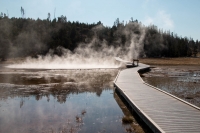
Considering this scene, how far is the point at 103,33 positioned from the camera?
94312mm

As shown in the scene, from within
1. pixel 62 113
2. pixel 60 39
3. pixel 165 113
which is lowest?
pixel 62 113

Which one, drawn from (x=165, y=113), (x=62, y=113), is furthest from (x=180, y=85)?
(x=62, y=113)

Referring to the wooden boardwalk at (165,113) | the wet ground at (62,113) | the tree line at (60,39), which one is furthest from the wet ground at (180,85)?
the tree line at (60,39)

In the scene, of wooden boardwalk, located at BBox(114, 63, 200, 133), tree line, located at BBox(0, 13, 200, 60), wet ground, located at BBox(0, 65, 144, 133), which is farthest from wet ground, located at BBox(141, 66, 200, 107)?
tree line, located at BBox(0, 13, 200, 60)

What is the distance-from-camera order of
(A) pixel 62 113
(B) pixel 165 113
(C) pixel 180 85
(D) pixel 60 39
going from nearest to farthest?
(B) pixel 165 113 → (A) pixel 62 113 → (C) pixel 180 85 → (D) pixel 60 39

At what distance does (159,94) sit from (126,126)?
4257 mm

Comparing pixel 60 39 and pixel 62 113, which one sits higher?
pixel 60 39

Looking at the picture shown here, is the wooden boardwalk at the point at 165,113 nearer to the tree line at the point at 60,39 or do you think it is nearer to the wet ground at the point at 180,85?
the wet ground at the point at 180,85

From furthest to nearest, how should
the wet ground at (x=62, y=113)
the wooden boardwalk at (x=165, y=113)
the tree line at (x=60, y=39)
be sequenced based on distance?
the tree line at (x=60, y=39), the wet ground at (x=62, y=113), the wooden boardwalk at (x=165, y=113)

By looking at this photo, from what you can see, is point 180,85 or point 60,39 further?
point 60,39

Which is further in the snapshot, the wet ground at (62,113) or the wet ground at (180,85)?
the wet ground at (180,85)

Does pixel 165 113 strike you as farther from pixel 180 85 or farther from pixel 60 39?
pixel 60 39

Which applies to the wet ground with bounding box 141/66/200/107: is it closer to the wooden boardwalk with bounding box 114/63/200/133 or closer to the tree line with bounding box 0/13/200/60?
the wooden boardwalk with bounding box 114/63/200/133

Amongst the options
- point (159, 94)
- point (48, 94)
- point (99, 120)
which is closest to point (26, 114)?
point (99, 120)
